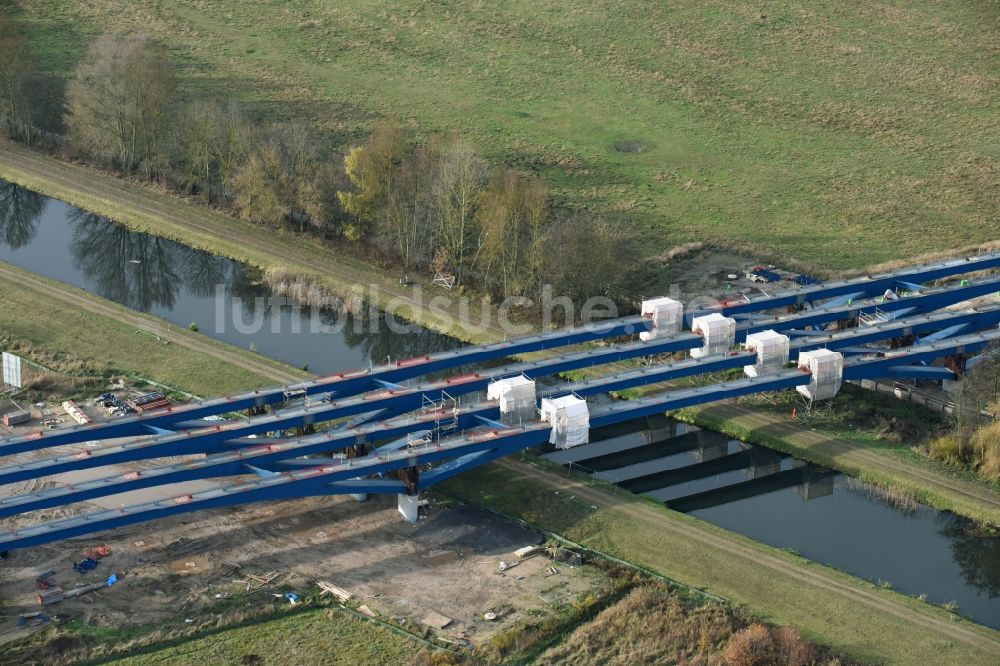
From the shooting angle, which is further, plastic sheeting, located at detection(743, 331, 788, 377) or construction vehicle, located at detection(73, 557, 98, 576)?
plastic sheeting, located at detection(743, 331, 788, 377)

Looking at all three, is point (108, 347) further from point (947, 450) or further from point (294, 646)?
Result: point (947, 450)

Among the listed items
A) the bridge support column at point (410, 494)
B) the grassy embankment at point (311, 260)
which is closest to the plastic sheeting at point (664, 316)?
the grassy embankment at point (311, 260)

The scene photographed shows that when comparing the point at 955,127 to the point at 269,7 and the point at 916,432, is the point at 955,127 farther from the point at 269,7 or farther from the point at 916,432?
the point at 269,7

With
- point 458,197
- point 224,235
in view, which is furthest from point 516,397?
point 224,235

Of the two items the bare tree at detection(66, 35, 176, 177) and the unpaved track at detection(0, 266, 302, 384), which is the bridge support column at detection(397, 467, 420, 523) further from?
the bare tree at detection(66, 35, 176, 177)

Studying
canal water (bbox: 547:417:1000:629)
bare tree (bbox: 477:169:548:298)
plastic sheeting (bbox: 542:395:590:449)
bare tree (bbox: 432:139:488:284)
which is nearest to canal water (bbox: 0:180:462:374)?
bare tree (bbox: 477:169:548:298)

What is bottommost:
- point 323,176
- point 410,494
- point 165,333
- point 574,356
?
point 410,494
